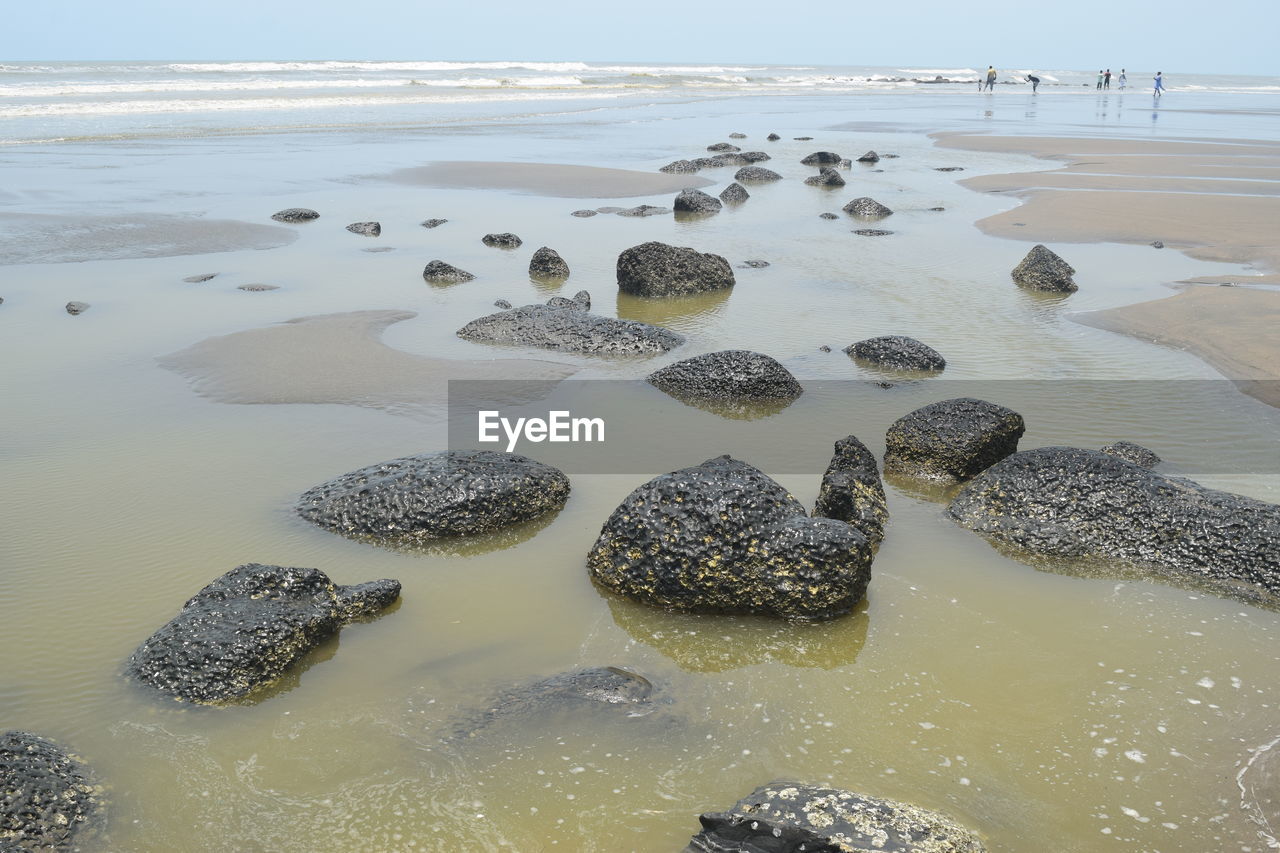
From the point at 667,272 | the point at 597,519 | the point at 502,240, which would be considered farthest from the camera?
the point at 502,240

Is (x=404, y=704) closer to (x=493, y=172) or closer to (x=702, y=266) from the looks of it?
(x=702, y=266)

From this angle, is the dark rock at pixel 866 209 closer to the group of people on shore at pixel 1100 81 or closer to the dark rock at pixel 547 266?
the dark rock at pixel 547 266

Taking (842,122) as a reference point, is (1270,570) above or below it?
below

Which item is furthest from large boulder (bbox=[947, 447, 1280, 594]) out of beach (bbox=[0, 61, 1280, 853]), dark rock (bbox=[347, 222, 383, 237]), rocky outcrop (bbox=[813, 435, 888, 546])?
dark rock (bbox=[347, 222, 383, 237])

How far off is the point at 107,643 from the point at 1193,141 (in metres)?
33.1

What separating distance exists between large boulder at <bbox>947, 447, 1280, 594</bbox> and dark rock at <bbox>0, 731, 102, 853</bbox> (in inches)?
184

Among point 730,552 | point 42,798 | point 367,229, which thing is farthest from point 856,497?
point 367,229

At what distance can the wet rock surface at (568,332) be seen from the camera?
31.6 ft

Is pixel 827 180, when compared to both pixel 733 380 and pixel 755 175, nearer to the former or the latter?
pixel 755 175

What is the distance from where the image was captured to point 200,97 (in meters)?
45.9

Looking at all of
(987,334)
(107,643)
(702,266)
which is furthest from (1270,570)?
(702,266)

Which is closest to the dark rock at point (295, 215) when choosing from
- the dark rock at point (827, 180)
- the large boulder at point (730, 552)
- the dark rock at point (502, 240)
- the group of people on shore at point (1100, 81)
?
the dark rock at point (502, 240)

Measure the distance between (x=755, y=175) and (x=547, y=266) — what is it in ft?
34.9

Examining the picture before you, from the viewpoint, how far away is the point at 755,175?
2197cm
